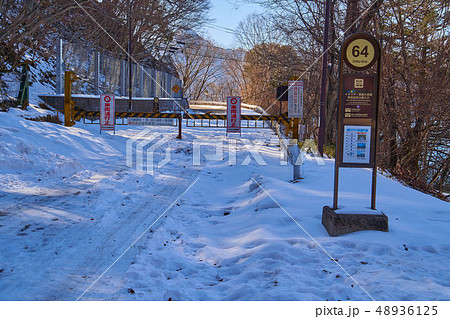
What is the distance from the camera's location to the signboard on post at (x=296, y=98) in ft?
49.4

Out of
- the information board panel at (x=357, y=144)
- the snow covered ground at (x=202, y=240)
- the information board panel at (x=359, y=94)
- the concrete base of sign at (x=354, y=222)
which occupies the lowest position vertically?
the snow covered ground at (x=202, y=240)

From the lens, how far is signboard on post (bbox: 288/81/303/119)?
15055mm

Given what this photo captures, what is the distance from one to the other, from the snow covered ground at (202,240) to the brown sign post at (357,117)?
0.79ft

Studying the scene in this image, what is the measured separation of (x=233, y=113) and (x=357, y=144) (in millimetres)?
14566

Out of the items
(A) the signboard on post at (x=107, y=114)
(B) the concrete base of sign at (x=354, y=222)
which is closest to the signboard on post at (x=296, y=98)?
(A) the signboard on post at (x=107, y=114)

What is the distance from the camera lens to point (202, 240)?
5.79 meters

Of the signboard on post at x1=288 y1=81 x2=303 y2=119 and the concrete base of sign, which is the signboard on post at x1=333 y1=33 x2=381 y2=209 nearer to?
the concrete base of sign

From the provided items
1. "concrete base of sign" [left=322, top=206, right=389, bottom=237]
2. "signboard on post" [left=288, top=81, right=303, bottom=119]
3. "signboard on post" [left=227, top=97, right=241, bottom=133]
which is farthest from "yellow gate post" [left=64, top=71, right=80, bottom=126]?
"concrete base of sign" [left=322, top=206, right=389, bottom=237]

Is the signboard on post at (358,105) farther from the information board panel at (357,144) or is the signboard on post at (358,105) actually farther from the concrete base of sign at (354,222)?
the concrete base of sign at (354,222)

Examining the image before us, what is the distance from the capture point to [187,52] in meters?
73.6

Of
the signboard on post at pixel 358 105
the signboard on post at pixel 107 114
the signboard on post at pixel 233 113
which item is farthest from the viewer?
the signboard on post at pixel 233 113

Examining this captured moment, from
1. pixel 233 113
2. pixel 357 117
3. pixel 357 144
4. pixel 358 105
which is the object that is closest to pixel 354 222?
pixel 357 144

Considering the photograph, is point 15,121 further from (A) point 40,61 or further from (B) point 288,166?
(A) point 40,61
